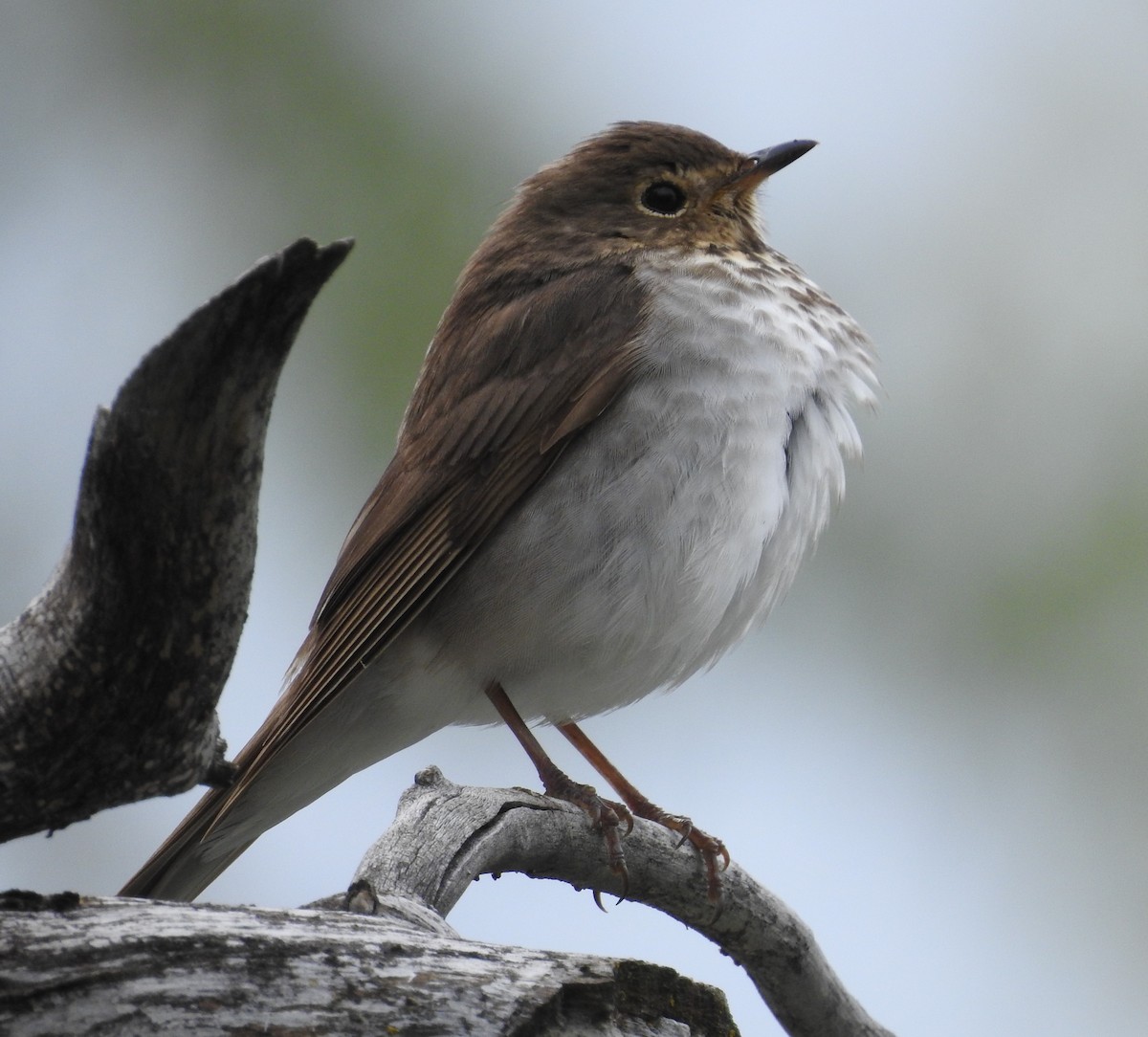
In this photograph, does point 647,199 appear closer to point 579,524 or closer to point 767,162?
point 767,162

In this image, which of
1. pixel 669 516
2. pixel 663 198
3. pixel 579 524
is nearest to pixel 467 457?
pixel 579 524

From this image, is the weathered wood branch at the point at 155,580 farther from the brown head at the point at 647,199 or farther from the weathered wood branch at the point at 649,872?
the brown head at the point at 647,199

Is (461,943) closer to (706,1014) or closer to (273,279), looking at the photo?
(706,1014)

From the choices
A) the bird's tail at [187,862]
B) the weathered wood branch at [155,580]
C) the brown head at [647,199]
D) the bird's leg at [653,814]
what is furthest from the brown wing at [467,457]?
the weathered wood branch at [155,580]

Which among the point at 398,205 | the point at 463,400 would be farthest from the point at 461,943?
the point at 398,205

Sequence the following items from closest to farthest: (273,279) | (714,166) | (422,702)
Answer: (273,279)
(422,702)
(714,166)

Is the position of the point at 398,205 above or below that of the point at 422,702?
above
